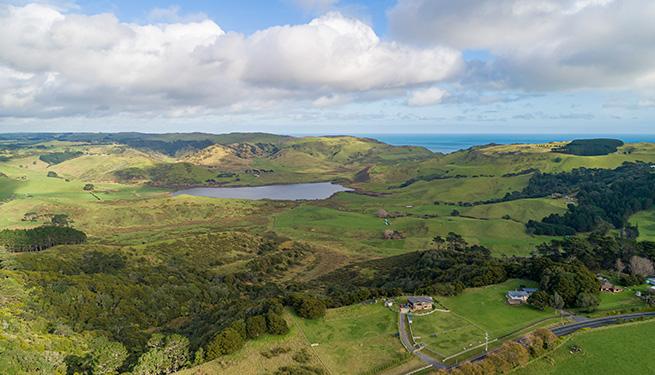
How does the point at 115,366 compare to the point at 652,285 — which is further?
the point at 652,285

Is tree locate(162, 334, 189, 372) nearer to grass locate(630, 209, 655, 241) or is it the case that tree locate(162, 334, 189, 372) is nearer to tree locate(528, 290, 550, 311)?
tree locate(528, 290, 550, 311)

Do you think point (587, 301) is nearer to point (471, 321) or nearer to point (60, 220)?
point (471, 321)

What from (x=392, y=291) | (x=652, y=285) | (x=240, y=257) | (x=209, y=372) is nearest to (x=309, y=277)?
(x=240, y=257)

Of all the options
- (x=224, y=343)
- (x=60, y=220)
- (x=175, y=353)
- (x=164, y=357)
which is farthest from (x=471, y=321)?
(x=60, y=220)

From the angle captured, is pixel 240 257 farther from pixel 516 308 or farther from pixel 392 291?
pixel 516 308

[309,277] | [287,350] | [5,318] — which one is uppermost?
[5,318]

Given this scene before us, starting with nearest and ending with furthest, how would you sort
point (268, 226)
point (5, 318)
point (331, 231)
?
1. point (5, 318)
2. point (331, 231)
3. point (268, 226)

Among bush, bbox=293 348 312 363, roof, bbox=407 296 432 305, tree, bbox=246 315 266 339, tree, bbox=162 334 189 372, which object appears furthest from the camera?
roof, bbox=407 296 432 305

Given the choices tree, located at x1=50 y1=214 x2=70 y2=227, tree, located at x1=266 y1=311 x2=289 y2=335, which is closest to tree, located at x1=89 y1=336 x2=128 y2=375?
tree, located at x1=266 y1=311 x2=289 y2=335
